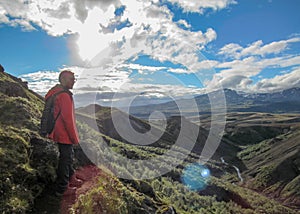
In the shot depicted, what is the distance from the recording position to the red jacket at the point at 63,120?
7895 mm

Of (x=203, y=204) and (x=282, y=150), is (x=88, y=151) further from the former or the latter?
(x=282, y=150)

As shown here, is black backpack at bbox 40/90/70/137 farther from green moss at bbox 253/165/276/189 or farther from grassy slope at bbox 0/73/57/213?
green moss at bbox 253/165/276/189

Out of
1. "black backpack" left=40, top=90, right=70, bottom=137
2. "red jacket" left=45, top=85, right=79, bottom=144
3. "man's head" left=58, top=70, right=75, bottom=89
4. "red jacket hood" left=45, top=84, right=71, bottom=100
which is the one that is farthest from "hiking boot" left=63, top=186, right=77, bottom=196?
"man's head" left=58, top=70, right=75, bottom=89

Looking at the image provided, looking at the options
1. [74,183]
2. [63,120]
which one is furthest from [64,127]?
[74,183]

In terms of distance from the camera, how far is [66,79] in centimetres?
812

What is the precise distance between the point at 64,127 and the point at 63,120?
211mm

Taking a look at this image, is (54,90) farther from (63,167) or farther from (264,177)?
(264,177)

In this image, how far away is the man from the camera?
25.9ft

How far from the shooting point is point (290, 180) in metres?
102

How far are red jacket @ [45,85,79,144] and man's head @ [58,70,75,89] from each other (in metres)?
0.17

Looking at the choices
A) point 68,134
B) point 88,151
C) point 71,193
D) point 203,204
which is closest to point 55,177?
point 71,193

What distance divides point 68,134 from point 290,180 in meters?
111

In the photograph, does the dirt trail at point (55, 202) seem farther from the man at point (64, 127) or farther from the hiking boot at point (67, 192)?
the man at point (64, 127)

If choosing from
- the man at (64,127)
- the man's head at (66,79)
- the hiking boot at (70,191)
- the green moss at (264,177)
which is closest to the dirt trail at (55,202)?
the hiking boot at (70,191)
